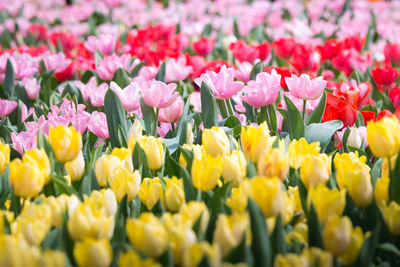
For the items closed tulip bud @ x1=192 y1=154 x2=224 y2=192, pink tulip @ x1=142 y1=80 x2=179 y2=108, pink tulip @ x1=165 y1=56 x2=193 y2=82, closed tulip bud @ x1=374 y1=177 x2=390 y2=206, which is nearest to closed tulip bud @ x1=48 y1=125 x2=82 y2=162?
Answer: closed tulip bud @ x1=192 y1=154 x2=224 y2=192

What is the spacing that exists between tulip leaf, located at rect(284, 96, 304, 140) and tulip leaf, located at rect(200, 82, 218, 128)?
0.95 feet

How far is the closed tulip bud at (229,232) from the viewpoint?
3.59 ft

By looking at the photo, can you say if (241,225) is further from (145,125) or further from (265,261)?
(145,125)

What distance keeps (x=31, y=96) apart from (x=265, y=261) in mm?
1928

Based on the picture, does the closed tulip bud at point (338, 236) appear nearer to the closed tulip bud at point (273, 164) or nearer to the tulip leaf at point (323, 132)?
the closed tulip bud at point (273, 164)

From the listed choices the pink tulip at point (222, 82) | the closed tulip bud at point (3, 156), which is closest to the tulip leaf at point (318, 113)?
the pink tulip at point (222, 82)

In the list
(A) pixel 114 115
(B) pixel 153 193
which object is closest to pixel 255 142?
(B) pixel 153 193

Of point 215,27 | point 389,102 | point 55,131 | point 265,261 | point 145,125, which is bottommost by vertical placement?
point 215,27

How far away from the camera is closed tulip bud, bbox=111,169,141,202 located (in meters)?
1.42

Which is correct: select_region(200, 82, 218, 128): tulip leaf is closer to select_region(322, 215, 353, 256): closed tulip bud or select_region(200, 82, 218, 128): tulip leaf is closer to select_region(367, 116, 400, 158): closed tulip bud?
select_region(367, 116, 400, 158): closed tulip bud

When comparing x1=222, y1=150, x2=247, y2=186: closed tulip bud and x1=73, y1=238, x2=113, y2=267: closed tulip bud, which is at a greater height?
x1=73, y1=238, x2=113, y2=267: closed tulip bud

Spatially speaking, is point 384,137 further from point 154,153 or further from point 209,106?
point 209,106

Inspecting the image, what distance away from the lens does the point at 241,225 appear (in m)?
1.11

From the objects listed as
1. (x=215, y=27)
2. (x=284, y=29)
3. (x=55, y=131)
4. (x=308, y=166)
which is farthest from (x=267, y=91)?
(x=215, y=27)
